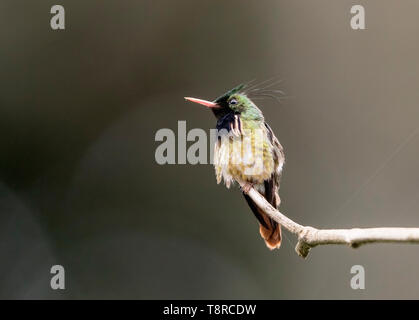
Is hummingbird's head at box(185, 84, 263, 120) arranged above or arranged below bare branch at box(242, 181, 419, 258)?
above

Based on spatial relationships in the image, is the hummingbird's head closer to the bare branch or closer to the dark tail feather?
the dark tail feather

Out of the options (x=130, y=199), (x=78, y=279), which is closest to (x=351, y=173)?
(x=130, y=199)

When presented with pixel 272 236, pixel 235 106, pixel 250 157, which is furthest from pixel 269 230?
pixel 235 106

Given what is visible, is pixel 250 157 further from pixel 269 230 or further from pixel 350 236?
pixel 350 236

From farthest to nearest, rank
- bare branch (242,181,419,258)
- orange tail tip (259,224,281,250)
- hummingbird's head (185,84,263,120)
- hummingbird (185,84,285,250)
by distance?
hummingbird's head (185,84,263,120), hummingbird (185,84,285,250), orange tail tip (259,224,281,250), bare branch (242,181,419,258)

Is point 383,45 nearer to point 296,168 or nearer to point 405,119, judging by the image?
point 405,119

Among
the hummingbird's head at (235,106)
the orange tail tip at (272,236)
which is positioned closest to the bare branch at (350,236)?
the orange tail tip at (272,236)

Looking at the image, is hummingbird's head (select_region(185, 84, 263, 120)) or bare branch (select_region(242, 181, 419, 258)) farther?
hummingbird's head (select_region(185, 84, 263, 120))

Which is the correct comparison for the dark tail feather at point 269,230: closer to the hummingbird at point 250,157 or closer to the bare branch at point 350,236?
the hummingbird at point 250,157

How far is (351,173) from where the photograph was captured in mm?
6504

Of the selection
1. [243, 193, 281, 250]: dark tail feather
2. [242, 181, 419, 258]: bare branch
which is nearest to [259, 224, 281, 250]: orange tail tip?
[243, 193, 281, 250]: dark tail feather

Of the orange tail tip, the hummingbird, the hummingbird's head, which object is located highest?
the hummingbird's head

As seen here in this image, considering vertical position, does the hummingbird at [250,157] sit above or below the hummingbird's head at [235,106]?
below

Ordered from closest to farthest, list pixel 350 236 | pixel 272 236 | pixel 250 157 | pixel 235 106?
pixel 350 236
pixel 272 236
pixel 250 157
pixel 235 106
